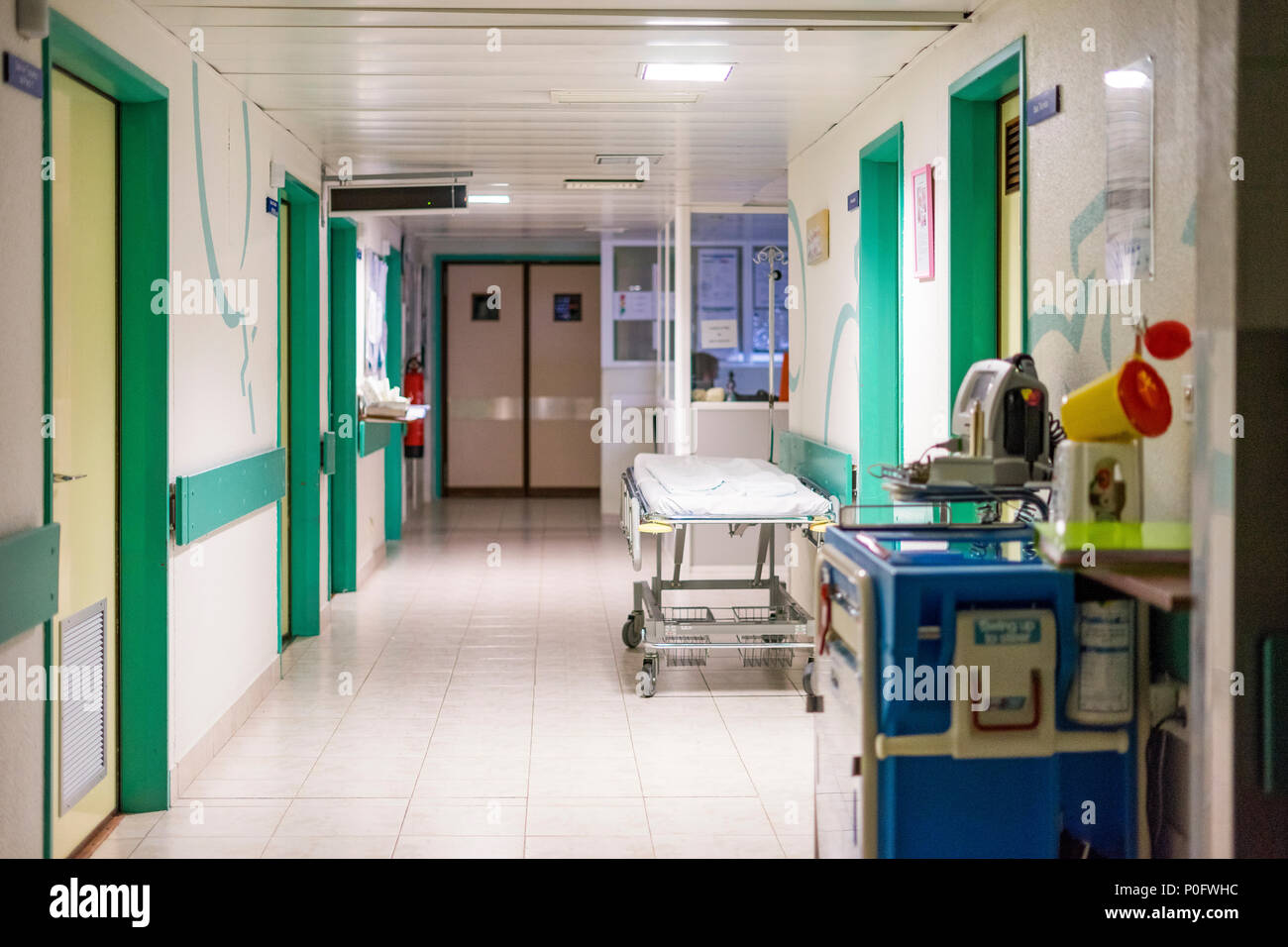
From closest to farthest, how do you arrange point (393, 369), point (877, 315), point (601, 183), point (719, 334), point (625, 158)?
point (877, 315)
point (625, 158)
point (601, 183)
point (719, 334)
point (393, 369)

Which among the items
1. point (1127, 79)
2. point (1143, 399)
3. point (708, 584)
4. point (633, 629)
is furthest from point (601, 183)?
point (1143, 399)

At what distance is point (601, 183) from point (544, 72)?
10.0 ft

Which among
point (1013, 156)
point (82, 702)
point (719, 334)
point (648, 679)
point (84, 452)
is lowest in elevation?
point (648, 679)

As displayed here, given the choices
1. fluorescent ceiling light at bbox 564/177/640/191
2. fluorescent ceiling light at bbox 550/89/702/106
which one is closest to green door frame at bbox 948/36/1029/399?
fluorescent ceiling light at bbox 550/89/702/106

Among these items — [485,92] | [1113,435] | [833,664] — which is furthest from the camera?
[485,92]

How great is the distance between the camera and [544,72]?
479 centimetres

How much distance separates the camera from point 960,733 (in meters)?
2.66

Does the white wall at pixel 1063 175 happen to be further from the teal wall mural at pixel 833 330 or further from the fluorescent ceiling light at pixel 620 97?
the fluorescent ceiling light at pixel 620 97

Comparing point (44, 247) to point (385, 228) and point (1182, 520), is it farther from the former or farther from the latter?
point (385, 228)

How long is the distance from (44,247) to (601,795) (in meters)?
2.26

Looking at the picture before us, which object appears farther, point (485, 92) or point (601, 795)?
point (485, 92)

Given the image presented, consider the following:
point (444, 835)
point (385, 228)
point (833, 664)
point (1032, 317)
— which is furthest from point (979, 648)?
point (385, 228)

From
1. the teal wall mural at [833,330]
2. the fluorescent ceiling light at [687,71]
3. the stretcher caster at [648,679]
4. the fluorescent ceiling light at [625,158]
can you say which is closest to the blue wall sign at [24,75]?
the fluorescent ceiling light at [687,71]

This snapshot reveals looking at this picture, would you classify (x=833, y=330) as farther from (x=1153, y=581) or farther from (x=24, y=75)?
(x=24, y=75)
